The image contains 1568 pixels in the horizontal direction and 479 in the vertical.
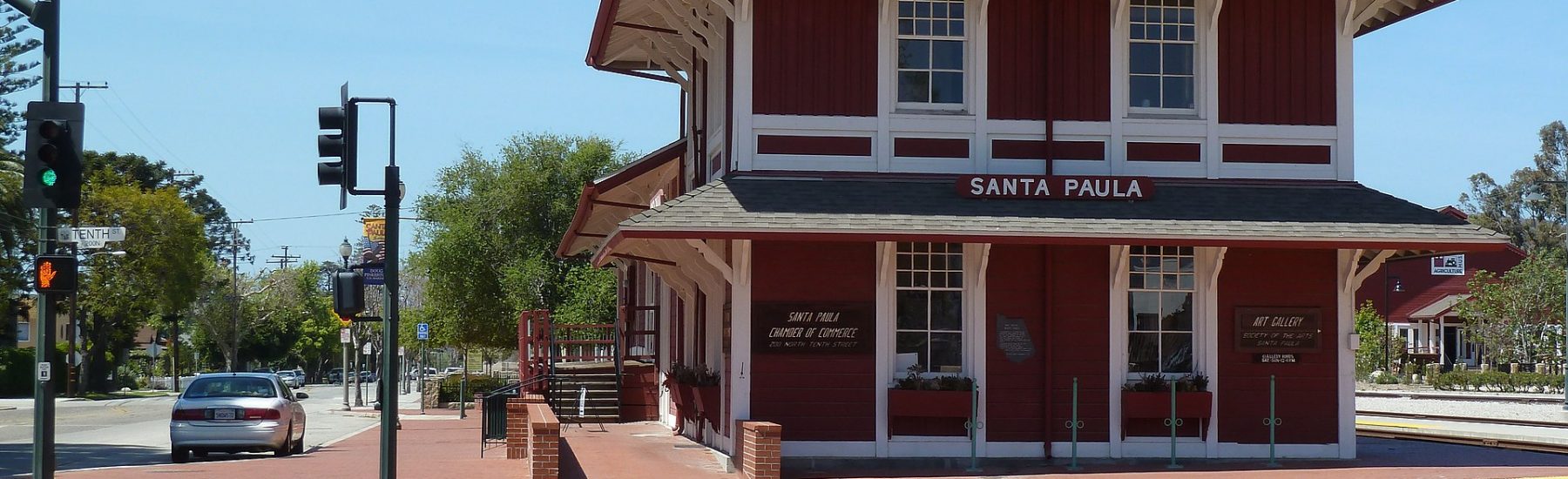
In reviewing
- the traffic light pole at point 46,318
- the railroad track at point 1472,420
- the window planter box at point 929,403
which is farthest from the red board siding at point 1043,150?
the railroad track at point 1472,420

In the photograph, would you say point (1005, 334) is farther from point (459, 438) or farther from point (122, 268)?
point (122, 268)

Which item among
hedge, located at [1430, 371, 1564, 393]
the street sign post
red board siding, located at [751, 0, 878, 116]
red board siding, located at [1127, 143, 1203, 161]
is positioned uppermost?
red board siding, located at [751, 0, 878, 116]

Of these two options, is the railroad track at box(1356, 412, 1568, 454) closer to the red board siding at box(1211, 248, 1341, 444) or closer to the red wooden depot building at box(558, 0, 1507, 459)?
the red wooden depot building at box(558, 0, 1507, 459)

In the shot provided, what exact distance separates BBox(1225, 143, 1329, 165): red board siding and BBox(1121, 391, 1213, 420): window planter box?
2658mm

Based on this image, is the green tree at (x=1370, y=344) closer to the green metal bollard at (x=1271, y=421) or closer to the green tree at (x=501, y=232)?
the green tree at (x=501, y=232)

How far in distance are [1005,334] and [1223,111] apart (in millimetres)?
3515

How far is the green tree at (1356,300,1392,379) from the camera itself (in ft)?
188

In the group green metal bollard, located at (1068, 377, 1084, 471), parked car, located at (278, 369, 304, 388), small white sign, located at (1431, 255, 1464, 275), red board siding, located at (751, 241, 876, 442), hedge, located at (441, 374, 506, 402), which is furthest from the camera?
parked car, located at (278, 369, 304, 388)

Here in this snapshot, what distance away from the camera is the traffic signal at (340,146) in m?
12.9

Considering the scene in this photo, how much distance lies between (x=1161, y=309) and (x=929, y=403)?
9.25ft

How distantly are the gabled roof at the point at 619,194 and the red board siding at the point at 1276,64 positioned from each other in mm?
7991

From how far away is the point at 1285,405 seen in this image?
17.1 meters

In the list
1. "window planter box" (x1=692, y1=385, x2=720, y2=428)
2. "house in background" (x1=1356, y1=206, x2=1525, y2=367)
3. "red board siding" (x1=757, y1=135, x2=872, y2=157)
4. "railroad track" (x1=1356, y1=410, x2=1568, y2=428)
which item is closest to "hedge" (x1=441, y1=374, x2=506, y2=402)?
"railroad track" (x1=1356, y1=410, x2=1568, y2=428)

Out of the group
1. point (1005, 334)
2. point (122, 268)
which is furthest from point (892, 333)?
point (122, 268)
